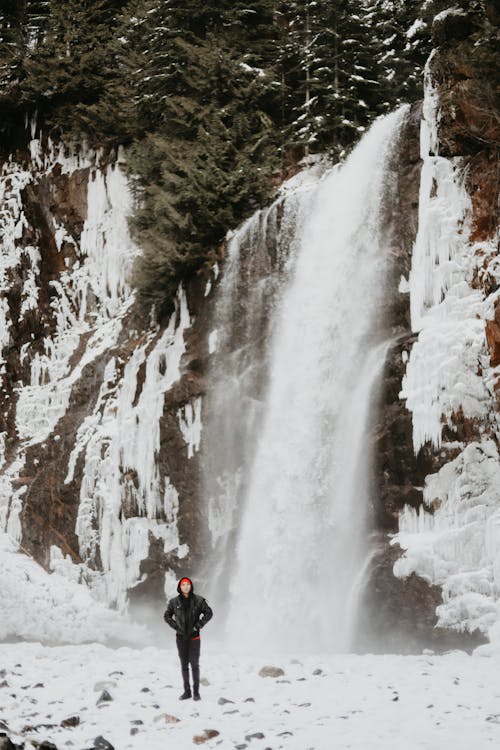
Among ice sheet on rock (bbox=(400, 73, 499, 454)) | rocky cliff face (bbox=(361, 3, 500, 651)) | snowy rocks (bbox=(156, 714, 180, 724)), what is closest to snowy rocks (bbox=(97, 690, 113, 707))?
snowy rocks (bbox=(156, 714, 180, 724))

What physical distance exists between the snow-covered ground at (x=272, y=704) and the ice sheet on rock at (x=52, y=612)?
5.57 metres

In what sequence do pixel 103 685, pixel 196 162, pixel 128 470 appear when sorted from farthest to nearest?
1. pixel 196 162
2. pixel 128 470
3. pixel 103 685

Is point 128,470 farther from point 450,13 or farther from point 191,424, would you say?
point 450,13

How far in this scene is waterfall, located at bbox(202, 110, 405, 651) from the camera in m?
12.9

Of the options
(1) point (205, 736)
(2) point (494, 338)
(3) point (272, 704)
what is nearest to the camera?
(1) point (205, 736)

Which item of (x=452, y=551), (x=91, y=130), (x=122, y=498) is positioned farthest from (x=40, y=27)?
(x=452, y=551)

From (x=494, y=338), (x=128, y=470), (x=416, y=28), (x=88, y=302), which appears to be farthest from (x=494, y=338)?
(x=416, y=28)

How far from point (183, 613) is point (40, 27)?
24.6m

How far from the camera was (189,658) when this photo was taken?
805 cm

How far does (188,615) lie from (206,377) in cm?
904

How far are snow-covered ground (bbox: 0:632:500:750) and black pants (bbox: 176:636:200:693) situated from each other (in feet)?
0.69

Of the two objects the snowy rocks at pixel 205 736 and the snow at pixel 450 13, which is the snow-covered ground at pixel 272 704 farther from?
the snow at pixel 450 13

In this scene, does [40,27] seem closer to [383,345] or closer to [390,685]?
[383,345]

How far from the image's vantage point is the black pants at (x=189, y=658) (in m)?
7.88
